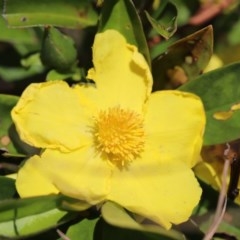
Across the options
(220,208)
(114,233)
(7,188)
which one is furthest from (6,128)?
(220,208)

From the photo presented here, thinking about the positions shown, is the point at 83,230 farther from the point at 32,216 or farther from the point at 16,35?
the point at 16,35

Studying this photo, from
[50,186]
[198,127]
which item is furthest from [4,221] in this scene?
[198,127]

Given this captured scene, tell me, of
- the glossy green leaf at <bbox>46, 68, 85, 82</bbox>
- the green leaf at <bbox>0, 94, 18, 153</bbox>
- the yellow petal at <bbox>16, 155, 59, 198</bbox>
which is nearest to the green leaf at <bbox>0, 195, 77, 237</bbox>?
the yellow petal at <bbox>16, 155, 59, 198</bbox>

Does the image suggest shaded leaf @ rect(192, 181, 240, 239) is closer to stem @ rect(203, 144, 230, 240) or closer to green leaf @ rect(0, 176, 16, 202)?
stem @ rect(203, 144, 230, 240)

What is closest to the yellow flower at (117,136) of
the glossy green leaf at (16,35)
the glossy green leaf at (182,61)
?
the glossy green leaf at (182,61)

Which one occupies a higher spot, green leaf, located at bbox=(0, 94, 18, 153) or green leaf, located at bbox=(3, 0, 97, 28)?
green leaf, located at bbox=(3, 0, 97, 28)

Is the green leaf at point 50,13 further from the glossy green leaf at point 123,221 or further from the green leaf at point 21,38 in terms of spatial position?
the glossy green leaf at point 123,221
